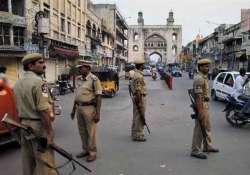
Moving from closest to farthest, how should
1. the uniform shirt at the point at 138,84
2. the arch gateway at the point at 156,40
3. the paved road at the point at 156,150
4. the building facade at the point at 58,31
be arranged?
the paved road at the point at 156,150 → the uniform shirt at the point at 138,84 → the building facade at the point at 58,31 → the arch gateway at the point at 156,40

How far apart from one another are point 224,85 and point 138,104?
9.82 metres

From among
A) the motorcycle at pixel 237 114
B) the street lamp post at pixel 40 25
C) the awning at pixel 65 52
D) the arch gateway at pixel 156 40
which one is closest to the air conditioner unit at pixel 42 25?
the street lamp post at pixel 40 25

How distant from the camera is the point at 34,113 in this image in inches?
191

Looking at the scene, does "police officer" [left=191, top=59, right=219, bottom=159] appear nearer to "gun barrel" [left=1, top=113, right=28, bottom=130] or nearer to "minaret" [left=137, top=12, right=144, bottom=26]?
"gun barrel" [left=1, top=113, right=28, bottom=130]

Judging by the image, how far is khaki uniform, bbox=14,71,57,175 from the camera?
4738 millimetres

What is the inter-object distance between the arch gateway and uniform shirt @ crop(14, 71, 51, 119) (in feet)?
423

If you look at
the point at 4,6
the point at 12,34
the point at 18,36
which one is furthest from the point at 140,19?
the point at 12,34

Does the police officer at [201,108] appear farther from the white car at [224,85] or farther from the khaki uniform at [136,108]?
the white car at [224,85]

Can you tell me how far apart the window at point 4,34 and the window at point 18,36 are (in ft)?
2.93

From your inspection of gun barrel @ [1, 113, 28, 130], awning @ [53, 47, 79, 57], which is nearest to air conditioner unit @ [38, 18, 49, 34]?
awning @ [53, 47, 79, 57]

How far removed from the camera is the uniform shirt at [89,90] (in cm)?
738

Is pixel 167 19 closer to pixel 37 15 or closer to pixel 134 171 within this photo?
pixel 37 15

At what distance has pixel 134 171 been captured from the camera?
6609 mm

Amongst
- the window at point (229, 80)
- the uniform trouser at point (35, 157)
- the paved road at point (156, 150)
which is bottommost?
the paved road at point (156, 150)
